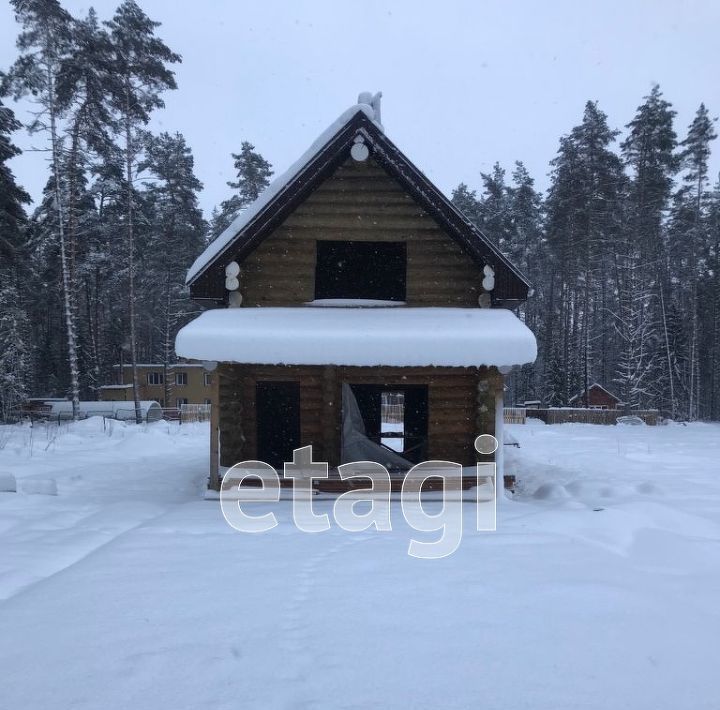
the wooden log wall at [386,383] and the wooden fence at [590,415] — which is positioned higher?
the wooden log wall at [386,383]

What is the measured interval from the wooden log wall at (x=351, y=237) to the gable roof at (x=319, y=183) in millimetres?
196

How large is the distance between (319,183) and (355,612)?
7.17 metres

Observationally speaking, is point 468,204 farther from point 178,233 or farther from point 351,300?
point 351,300

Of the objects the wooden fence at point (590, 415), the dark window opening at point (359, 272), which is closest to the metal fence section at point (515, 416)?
the wooden fence at point (590, 415)

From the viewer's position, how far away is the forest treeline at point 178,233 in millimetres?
19250

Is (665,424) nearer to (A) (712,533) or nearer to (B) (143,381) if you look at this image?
(A) (712,533)

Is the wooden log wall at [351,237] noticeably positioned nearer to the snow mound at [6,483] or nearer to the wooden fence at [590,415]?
the snow mound at [6,483]

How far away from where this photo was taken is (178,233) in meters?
36.9

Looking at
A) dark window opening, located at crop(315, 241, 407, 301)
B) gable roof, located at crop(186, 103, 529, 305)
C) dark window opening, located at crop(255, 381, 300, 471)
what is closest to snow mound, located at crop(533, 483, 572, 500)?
gable roof, located at crop(186, 103, 529, 305)

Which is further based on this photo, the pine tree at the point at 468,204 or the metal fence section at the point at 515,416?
the pine tree at the point at 468,204

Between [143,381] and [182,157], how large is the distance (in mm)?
17164

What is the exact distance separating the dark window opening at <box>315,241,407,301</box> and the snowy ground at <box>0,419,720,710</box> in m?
5.18

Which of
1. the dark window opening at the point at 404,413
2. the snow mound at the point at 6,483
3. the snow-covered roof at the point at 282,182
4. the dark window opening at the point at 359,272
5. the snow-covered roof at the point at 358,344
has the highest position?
the snow-covered roof at the point at 282,182

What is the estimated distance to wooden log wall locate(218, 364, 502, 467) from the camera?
9102 millimetres
